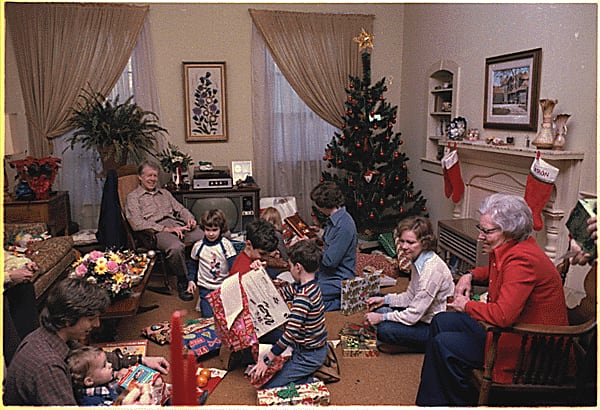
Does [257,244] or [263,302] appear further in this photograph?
[257,244]

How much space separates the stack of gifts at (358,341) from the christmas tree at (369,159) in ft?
6.09

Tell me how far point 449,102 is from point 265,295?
327 cm

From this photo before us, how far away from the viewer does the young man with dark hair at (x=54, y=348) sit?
165 centimetres

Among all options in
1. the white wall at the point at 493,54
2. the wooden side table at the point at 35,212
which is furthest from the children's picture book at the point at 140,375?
the wooden side table at the point at 35,212

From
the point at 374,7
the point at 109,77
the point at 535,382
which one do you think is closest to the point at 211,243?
the point at 535,382

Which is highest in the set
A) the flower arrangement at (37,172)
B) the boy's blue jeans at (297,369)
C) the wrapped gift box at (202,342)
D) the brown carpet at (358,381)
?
the flower arrangement at (37,172)

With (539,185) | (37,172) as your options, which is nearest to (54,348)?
(539,185)

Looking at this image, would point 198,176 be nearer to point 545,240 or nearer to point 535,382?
point 545,240

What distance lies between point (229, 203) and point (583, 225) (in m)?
3.88

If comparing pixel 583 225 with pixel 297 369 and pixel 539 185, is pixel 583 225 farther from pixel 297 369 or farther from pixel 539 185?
pixel 539 185

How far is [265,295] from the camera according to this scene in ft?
8.86

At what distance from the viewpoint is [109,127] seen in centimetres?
488

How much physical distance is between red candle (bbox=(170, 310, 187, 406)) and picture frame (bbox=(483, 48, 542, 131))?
3613mm

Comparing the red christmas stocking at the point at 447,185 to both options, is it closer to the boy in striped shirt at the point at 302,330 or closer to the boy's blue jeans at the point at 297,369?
the boy in striped shirt at the point at 302,330
